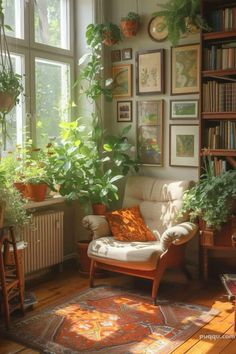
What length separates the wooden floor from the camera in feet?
9.20

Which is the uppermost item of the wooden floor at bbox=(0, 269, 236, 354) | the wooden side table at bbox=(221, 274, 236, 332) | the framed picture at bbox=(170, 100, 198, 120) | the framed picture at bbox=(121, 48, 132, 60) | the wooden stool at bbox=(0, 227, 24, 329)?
the framed picture at bbox=(121, 48, 132, 60)

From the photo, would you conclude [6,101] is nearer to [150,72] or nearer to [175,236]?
[150,72]

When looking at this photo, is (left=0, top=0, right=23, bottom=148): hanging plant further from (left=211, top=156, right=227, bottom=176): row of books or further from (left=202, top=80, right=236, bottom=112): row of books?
(left=211, top=156, right=227, bottom=176): row of books

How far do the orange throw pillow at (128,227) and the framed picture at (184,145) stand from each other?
2.24 feet

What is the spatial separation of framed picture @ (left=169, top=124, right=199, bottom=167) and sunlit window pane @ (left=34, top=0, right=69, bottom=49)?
57.4 inches

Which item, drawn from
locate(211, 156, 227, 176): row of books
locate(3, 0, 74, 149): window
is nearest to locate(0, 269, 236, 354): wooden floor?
locate(211, 156, 227, 176): row of books

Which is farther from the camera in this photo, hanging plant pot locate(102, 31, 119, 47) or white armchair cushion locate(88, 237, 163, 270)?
hanging plant pot locate(102, 31, 119, 47)

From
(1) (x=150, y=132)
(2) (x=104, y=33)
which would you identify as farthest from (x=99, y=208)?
(2) (x=104, y=33)

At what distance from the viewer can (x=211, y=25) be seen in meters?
3.94

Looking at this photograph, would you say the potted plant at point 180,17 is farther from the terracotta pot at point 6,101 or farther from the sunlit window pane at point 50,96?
the terracotta pot at point 6,101

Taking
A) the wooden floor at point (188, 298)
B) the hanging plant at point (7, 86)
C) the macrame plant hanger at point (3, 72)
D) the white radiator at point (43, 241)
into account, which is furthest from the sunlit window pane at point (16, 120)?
the wooden floor at point (188, 298)

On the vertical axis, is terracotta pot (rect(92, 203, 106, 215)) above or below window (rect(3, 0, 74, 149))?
below

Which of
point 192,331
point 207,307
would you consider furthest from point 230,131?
point 192,331

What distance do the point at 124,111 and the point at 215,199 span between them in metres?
1.49
